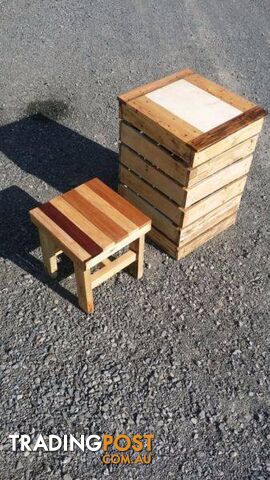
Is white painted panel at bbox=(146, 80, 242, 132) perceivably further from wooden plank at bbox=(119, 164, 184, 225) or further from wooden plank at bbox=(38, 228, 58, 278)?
wooden plank at bbox=(38, 228, 58, 278)

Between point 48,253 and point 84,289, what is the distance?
0.54m

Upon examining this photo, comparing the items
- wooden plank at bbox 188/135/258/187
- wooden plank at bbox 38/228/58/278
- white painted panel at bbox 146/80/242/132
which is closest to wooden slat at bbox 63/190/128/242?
wooden plank at bbox 38/228/58/278

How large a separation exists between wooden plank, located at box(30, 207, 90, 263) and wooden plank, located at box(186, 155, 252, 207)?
3.64 ft

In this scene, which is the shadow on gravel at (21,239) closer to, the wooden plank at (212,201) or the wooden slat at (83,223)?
the wooden slat at (83,223)

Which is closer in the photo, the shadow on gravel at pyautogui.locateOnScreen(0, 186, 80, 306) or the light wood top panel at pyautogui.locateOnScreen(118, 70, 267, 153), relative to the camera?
the light wood top panel at pyautogui.locateOnScreen(118, 70, 267, 153)

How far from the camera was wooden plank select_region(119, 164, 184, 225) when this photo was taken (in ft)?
14.4

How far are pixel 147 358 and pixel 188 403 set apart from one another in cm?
50

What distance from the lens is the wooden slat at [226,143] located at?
392 centimetres

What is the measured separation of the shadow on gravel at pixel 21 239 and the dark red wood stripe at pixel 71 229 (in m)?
0.75

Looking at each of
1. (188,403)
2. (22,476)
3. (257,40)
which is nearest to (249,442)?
(188,403)

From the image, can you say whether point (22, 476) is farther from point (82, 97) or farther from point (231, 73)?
point (231, 73)

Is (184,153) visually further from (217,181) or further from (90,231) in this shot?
(90,231)
